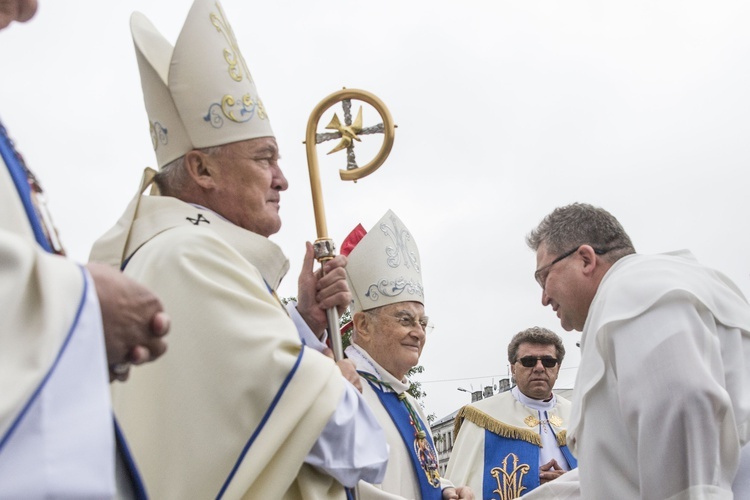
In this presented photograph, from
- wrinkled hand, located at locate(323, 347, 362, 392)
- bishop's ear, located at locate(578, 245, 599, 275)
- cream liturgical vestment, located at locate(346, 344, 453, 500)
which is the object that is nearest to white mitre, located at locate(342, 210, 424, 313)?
cream liturgical vestment, located at locate(346, 344, 453, 500)

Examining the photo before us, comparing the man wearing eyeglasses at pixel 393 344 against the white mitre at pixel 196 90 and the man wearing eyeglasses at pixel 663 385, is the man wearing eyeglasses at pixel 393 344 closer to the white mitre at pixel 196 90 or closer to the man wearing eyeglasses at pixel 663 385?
the man wearing eyeglasses at pixel 663 385

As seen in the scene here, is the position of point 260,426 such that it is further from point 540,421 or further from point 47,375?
point 540,421

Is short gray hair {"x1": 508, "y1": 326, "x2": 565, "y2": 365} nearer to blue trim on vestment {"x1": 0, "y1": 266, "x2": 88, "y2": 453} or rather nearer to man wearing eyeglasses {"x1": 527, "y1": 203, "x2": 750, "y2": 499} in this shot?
man wearing eyeglasses {"x1": 527, "y1": 203, "x2": 750, "y2": 499}

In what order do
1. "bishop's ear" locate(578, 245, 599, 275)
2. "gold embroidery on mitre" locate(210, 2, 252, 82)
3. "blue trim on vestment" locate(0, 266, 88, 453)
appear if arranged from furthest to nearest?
"bishop's ear" locate(578, 245, 599, 275) < "gold embroidery on mitre" locate(210, 2, 252, 82) < "blue trim on vestment" locate(0, 266, 88, 453)

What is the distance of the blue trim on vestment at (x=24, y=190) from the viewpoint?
2.05m

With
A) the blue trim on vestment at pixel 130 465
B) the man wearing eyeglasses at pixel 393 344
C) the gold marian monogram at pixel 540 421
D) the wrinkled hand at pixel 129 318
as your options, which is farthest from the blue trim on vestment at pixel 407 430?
the wrinkled hand at pixel 129 318

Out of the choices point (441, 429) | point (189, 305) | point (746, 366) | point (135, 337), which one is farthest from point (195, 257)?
point (441, 429)

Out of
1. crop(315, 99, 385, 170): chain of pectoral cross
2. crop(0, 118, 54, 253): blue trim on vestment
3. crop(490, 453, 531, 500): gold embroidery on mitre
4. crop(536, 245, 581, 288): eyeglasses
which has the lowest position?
crop(490, 453, 531, 500): gold embroidery on mitre

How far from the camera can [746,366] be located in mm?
3760

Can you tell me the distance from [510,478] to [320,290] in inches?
145

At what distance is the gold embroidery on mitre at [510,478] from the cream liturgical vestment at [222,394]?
4177 mm

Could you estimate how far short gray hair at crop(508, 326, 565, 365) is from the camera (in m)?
7.69

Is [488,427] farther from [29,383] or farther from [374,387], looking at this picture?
[29,383]

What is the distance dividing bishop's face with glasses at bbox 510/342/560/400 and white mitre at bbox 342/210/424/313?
4.44 feet
